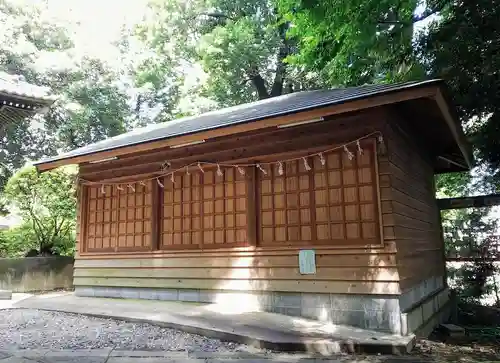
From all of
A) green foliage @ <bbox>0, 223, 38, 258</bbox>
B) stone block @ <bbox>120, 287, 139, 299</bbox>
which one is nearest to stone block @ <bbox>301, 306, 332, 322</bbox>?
stone block @ <bbox>120, 287, 139, 299</bbox>

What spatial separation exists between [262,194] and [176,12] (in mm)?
18699

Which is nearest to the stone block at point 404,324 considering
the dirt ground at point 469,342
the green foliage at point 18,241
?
the dirt ground at point 469,342

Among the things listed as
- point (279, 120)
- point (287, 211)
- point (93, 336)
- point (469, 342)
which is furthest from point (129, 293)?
point (469, 342)

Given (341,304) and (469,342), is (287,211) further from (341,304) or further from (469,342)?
(469,342)

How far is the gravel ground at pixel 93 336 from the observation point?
4980mm

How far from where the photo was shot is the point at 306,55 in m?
11.1

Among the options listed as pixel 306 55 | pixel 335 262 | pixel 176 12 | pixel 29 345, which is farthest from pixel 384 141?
pixel 176 12

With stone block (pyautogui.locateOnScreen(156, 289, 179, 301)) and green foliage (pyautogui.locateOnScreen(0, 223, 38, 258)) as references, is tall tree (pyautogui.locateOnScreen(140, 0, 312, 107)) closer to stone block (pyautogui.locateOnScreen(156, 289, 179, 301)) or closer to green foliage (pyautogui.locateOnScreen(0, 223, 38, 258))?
green foliage (pyautogui.locateOnScreen(0, 223, 38, 258))

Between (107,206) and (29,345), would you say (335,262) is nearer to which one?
(29,345)

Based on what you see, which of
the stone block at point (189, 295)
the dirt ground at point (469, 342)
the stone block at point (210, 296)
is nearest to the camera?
the dirt ground at point (469, 342)

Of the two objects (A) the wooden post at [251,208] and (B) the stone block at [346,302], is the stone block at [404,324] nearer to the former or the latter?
(B) the stone block at [346,302]

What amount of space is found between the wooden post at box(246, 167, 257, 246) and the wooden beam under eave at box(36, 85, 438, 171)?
0.96 metres

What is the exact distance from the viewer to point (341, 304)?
235 inches

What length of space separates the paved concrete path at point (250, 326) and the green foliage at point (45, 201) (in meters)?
3.44
